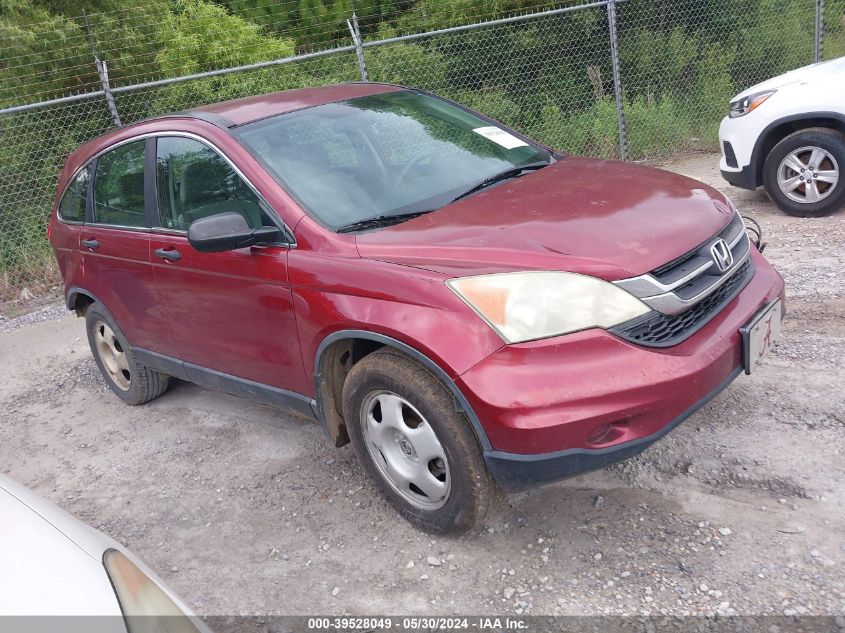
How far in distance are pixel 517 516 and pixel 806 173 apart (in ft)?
15.3

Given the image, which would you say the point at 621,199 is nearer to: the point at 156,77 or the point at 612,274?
the point at 612,274

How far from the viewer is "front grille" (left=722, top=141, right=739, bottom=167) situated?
22.2 feet

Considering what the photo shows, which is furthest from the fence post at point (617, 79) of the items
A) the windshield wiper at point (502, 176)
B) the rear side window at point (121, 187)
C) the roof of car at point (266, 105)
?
the rear side window at point (121, 187)

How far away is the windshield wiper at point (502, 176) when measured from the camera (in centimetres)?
354

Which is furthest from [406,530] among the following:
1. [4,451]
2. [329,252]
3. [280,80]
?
[280,80]

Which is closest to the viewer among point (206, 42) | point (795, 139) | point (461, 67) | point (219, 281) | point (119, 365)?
Answer: point (219, 281)

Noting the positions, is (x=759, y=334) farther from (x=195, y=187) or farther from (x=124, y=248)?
(x=124, y=248)

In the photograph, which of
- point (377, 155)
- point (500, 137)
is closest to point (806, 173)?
point (500, 137)

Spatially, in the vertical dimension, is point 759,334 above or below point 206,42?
below

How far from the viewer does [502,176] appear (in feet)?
12.2

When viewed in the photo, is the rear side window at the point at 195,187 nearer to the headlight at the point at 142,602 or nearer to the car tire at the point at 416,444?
the car tire at the point at 416,444

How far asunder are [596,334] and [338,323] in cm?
104

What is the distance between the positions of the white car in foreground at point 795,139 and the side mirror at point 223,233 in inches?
192

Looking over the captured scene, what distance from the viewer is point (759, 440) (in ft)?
11.4
